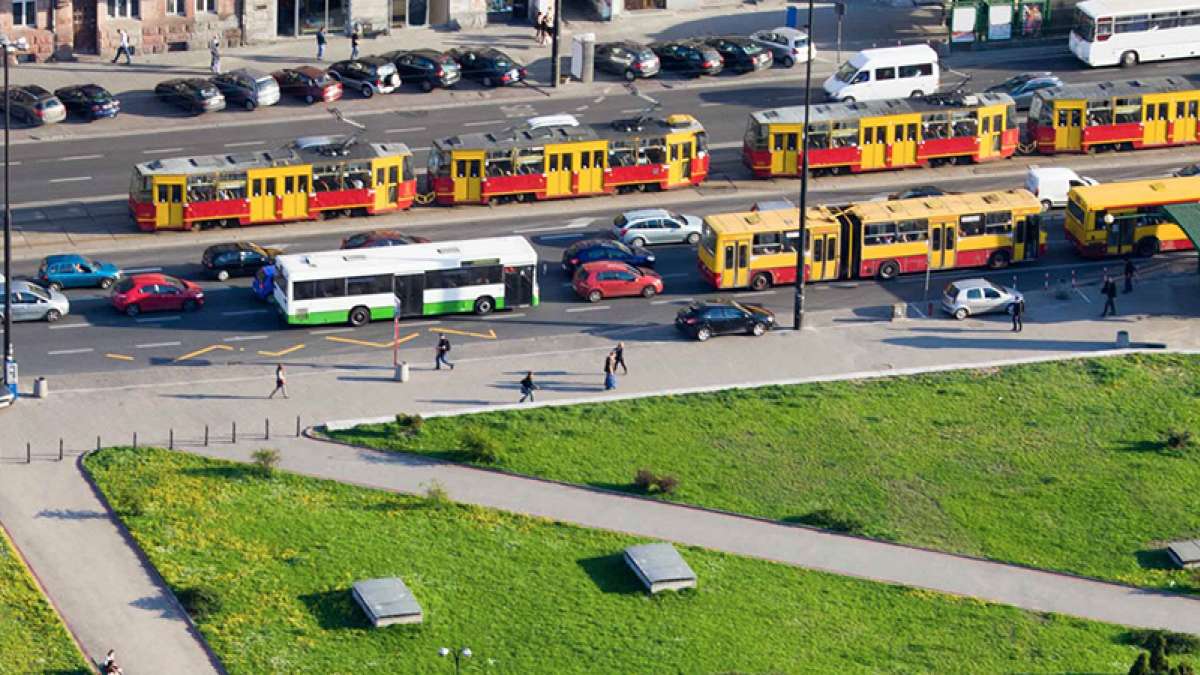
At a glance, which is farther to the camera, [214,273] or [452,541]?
[214,273]

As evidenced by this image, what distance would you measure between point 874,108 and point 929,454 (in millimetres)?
27189

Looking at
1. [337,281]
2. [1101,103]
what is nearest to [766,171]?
[1101,103]

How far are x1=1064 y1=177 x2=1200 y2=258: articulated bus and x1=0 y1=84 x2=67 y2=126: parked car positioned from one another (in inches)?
1743

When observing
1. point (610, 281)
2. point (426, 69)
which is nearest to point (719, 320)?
point (610, 281)

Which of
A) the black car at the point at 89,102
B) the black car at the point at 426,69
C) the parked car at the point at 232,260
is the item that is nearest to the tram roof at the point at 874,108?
the black car at the point at 426,69

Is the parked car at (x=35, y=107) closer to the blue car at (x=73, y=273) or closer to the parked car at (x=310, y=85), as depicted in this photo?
the parked car at (x=310, y=85)

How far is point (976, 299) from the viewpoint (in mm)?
98750

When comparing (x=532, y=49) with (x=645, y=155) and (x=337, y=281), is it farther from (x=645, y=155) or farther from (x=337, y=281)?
(x=337, y=281)

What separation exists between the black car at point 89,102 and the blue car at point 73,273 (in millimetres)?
17466

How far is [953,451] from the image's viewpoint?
88.4 m

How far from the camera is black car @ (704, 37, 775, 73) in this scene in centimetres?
12350

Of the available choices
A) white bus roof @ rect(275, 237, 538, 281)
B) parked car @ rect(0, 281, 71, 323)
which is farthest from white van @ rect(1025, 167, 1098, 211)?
parked car @ rect(0, 281, 71, 323)

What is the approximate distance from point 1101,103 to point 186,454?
157 feet

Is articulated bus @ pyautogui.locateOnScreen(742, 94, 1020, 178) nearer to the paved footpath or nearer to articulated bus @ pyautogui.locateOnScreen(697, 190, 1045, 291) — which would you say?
articulated bus @ pyautogui.locateOnScreen(697, 190, 1045, 291)
